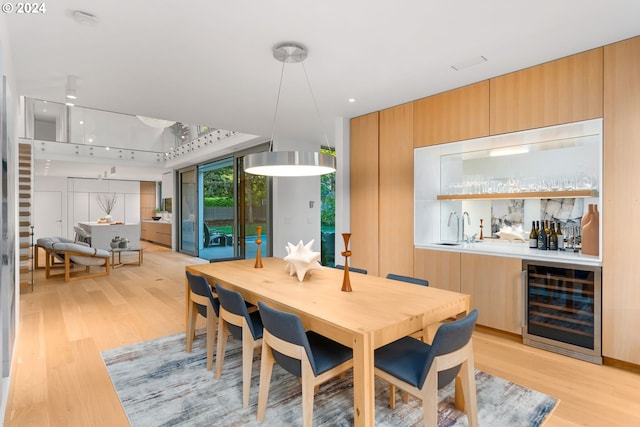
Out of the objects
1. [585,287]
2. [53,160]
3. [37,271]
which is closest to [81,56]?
[585,287]

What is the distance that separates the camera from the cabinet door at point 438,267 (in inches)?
138

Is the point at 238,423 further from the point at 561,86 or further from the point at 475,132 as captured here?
the point at 561,86

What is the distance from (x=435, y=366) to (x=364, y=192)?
3099mm

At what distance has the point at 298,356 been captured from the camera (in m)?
1.70

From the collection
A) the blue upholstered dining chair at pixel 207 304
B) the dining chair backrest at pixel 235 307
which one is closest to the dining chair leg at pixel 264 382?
the dining chair backrest at pixel 235 307

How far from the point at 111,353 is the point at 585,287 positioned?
412cm

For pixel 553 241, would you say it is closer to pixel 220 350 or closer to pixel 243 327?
pixel 243 327

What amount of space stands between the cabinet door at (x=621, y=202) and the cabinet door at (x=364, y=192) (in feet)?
7.54

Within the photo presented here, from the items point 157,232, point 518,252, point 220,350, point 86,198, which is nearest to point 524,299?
point 518,252

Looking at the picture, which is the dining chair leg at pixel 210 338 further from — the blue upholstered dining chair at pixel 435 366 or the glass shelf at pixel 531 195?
the glass shelf at pixel 531 195

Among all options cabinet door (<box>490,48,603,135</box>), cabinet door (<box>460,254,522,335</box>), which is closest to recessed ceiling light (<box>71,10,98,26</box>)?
cabinet door (<box>490,48,603,135</box>)

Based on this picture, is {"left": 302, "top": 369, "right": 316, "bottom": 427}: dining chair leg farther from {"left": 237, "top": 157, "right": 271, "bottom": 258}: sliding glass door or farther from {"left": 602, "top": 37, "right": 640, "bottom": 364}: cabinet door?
{"left": 237, "top": 157, "right": 271, "bottom": 258}: sliding glass door

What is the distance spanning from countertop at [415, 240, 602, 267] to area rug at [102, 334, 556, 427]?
46.4 inches

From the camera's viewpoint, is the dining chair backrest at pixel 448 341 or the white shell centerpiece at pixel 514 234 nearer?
the dining chair backrest at pixel 448 341
